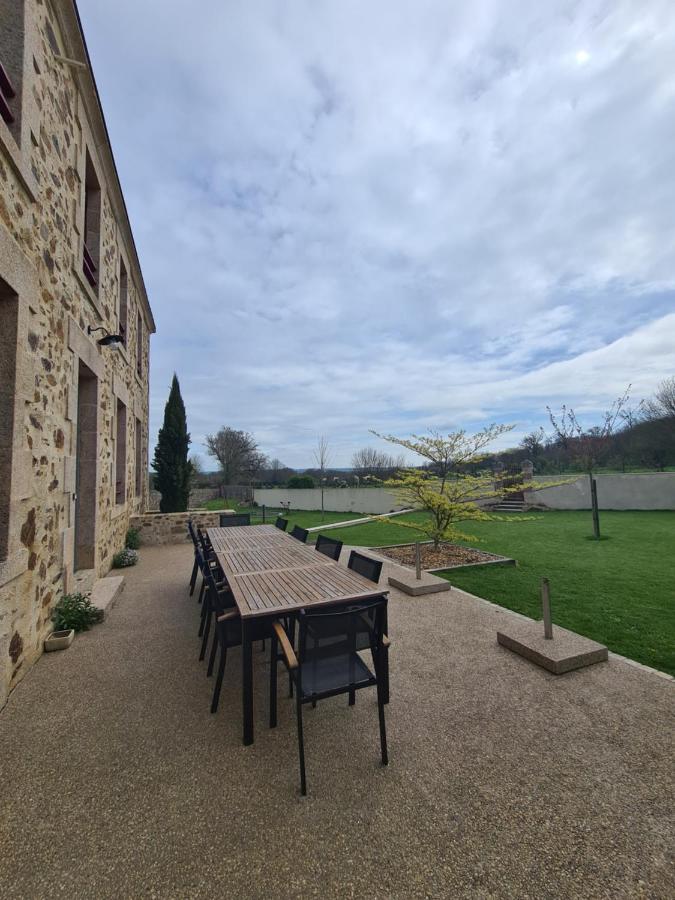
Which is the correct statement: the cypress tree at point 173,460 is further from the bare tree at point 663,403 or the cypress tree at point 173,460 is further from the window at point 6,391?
the bare tree at point 663,403

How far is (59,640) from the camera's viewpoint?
357 centimetres

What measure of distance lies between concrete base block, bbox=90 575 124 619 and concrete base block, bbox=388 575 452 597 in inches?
152

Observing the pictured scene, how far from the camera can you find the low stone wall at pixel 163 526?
8938 mm

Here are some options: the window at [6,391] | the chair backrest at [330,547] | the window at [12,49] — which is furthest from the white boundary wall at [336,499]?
the window at [12,49]

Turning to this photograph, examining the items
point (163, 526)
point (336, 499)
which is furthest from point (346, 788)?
point (336, 499)

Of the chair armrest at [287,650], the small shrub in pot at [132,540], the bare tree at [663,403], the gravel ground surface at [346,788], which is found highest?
the bare tree at [663,403]

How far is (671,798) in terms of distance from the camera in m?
1.89

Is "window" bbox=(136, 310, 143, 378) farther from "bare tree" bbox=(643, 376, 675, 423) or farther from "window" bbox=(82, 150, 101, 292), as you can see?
"bare tree" bbox=(643, 376, 675, 423)

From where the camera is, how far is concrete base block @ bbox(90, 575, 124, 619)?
4.50 m

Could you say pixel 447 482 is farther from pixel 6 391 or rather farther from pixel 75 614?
pixel 6 391

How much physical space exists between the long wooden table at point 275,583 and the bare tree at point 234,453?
24063 mm

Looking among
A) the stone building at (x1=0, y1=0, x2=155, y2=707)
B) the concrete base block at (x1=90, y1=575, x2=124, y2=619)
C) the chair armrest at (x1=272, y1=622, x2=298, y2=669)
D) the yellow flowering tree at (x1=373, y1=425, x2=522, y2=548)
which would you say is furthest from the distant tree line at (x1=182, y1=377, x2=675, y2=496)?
the stone building at (x1=0, y1=0, x2=155, y2=707)

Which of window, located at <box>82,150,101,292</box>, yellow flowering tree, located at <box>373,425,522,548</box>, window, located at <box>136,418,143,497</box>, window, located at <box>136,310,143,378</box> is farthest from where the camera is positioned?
window, located at <box>136,418,143,497</box>

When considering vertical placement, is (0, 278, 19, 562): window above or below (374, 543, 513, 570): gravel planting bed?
above
